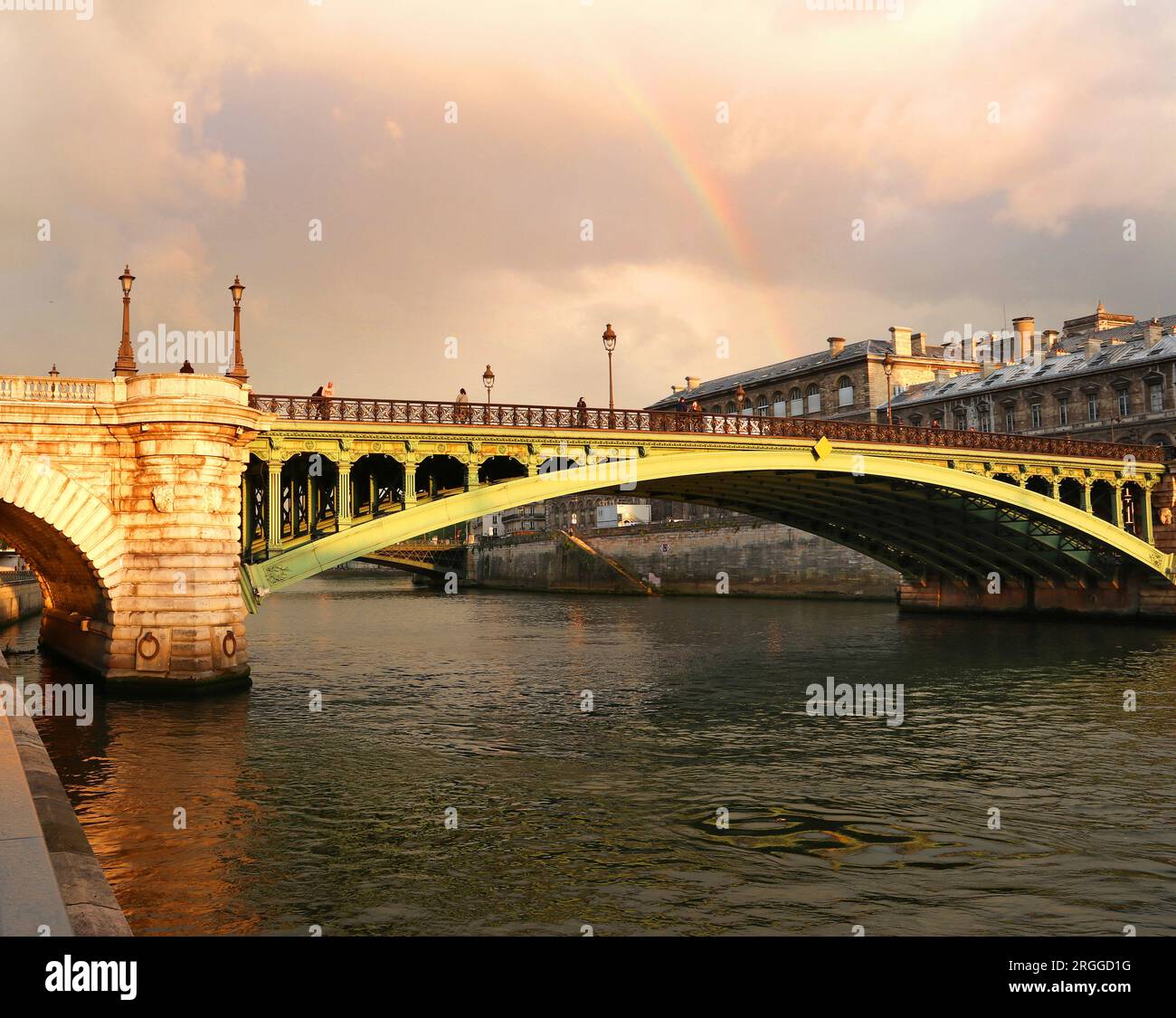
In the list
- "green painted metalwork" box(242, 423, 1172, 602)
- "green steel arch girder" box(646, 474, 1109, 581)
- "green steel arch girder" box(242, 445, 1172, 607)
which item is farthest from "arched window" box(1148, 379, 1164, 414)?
"green steel arch girder" box(242, 445, 1172, 607)

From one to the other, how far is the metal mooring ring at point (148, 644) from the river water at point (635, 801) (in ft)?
4.40

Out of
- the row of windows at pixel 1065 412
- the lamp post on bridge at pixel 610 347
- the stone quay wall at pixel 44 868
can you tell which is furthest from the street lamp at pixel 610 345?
the row of windows at pixel 1065 412

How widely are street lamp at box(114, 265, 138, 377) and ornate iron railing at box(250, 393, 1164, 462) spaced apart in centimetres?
315

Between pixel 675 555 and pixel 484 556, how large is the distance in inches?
1196

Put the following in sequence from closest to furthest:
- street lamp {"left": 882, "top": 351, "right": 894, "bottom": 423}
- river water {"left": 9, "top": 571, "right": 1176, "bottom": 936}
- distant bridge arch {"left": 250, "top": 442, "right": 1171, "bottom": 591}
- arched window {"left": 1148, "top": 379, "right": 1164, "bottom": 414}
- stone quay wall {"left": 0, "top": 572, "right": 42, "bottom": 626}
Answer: river water {"left": 9, "top": 571, "right": 1176, "bottom": 936}, distant bridge arch {"left": 250, "top": 442, "right": 1171, "bottom": 591}, stone quay wall {"left": 0, "top": 572, "right": 42, "bottom": 626}, street lamp {"left": 882, "top": 351, "right": 894, "bottom": 423}, arched window {"left": 1148, "top": 379, "right": 1164, "bottom": 414}

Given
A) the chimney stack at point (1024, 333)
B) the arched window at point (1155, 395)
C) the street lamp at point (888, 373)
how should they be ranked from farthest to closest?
the chimney stack at point (1024, 333) → the arched window at point (1155, 395) → the street lamp at point (888, 373)

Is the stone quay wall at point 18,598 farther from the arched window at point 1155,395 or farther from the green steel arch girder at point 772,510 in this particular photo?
the arched window at point 1155,395

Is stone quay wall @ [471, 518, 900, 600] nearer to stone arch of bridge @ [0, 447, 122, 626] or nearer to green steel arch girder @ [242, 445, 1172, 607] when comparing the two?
green steel arch girder @ [242, 445, 1172, 607]

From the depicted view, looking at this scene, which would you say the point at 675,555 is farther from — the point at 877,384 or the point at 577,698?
the point at 577,698

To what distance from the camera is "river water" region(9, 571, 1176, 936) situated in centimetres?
1143

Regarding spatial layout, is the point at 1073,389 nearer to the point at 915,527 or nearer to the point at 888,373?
the point at 888,373

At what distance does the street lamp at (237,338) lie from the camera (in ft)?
90.0

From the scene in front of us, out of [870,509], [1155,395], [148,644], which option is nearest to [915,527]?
[870,509]
